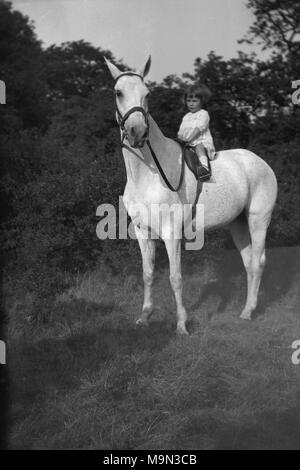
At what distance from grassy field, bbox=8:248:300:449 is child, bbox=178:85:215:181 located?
1536 millimetres

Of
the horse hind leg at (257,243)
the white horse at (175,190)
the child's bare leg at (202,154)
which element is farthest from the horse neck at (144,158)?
the horse hind leg at (257,243)

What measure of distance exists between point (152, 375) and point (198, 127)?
101 inches

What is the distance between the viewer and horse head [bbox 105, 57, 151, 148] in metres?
4.51

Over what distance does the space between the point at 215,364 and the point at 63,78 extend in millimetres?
8417

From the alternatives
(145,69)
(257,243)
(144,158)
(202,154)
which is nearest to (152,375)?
(144,158)

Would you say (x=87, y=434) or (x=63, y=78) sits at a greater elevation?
(x=63, y=78)

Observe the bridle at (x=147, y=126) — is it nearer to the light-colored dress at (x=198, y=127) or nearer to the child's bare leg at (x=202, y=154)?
the child's bare leg at (x=202, y=154)

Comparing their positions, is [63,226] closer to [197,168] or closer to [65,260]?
[65,260]

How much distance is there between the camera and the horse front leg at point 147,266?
548cm

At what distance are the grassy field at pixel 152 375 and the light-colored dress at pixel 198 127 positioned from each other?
172 cm

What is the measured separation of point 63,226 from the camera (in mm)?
7145

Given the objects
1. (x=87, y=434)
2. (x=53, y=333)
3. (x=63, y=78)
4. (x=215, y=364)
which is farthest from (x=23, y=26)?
(x=87, y=434)

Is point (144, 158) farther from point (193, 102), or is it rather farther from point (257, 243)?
point (257, 243)

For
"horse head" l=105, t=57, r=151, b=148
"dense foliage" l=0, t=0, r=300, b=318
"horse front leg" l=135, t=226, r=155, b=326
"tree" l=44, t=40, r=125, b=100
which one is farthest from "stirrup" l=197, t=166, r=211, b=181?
"tree" l=44, t=40, r=125, b=100
